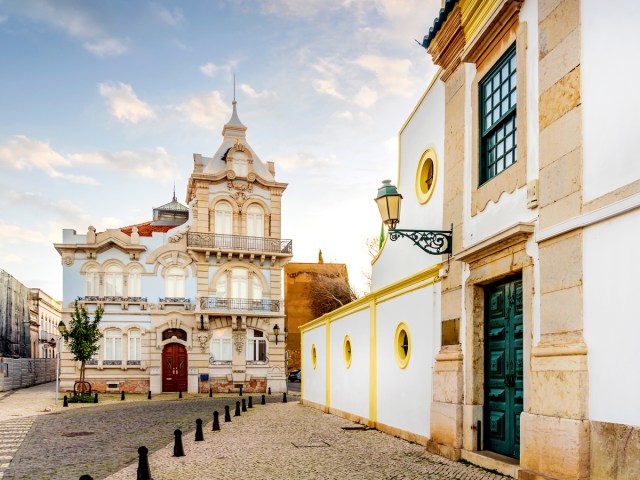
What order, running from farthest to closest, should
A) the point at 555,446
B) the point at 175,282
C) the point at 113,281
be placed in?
the point at 175,282
the point at 113,281
the point at 555,446

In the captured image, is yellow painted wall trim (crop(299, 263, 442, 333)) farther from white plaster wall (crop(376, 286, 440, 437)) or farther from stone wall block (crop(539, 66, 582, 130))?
stone wall block (crop(539, 66, 582, 130))

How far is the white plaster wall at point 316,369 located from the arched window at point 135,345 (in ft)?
35.7

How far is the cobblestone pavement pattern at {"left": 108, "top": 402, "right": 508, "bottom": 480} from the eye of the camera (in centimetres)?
860

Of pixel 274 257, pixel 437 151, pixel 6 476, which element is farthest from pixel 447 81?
pixel 274 257

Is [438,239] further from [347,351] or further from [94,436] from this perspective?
[94,436]

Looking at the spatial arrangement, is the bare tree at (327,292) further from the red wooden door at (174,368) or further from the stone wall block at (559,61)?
the stone wall block at (559,61)

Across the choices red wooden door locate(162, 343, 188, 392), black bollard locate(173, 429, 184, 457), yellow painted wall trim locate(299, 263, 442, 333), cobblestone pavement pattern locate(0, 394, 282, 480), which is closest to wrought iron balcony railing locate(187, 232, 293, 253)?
red wooden door locate(162, 343, 188, 392)

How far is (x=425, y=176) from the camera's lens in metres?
12.1

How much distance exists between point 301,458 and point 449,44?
7.10 m

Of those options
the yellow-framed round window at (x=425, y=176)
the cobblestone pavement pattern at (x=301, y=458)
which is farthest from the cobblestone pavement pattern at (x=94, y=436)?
the yellow-framed round window at (x=425, y=176)

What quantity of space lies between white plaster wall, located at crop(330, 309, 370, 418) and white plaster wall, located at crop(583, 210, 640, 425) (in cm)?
923

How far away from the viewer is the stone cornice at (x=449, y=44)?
10.0m

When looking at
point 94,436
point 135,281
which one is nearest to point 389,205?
point 94,436

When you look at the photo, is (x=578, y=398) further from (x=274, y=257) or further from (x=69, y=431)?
(x=274, y=257)
